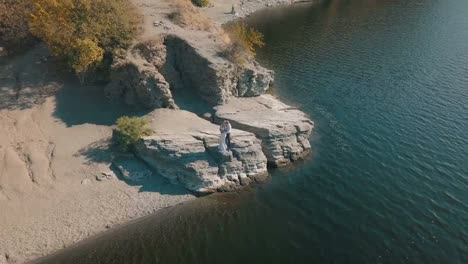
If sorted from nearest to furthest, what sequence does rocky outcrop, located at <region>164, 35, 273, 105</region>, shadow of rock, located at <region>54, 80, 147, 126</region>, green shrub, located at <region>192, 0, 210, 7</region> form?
1. shadow of rock, located at <region>54, 80, 147, 126</region>
2. rocky outcrop, located at <region>164, 35, 273, 105</region>
3. green shrub, located at <region>192, 0, 210, 7</region>

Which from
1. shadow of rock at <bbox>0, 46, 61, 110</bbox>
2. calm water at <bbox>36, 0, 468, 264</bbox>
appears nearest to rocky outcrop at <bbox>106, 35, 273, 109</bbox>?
shadow of rock at <bbox>0, 46, 61, 110</bbox>

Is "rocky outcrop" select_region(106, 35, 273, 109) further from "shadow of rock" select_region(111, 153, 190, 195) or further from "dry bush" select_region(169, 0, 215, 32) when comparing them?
"shadow of rock" select_region(111, 153, 190, 195)

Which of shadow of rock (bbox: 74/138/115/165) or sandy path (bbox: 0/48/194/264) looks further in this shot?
A: shadow of rock (bbox: 74/138/115/165)

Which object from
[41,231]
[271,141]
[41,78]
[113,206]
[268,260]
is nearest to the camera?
[268,260]

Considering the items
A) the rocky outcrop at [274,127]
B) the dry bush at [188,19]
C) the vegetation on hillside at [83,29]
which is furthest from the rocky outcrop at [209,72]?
the vegetation on hillside at [83,29]

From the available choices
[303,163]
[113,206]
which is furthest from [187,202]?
[303,163]

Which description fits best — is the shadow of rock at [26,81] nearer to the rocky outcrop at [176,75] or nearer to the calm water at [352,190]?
the rocky outcrop at [176,75]

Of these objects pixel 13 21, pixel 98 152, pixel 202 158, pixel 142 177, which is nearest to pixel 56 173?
pixel 98 152

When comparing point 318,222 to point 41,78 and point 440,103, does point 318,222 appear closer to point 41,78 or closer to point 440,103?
point 440,103
